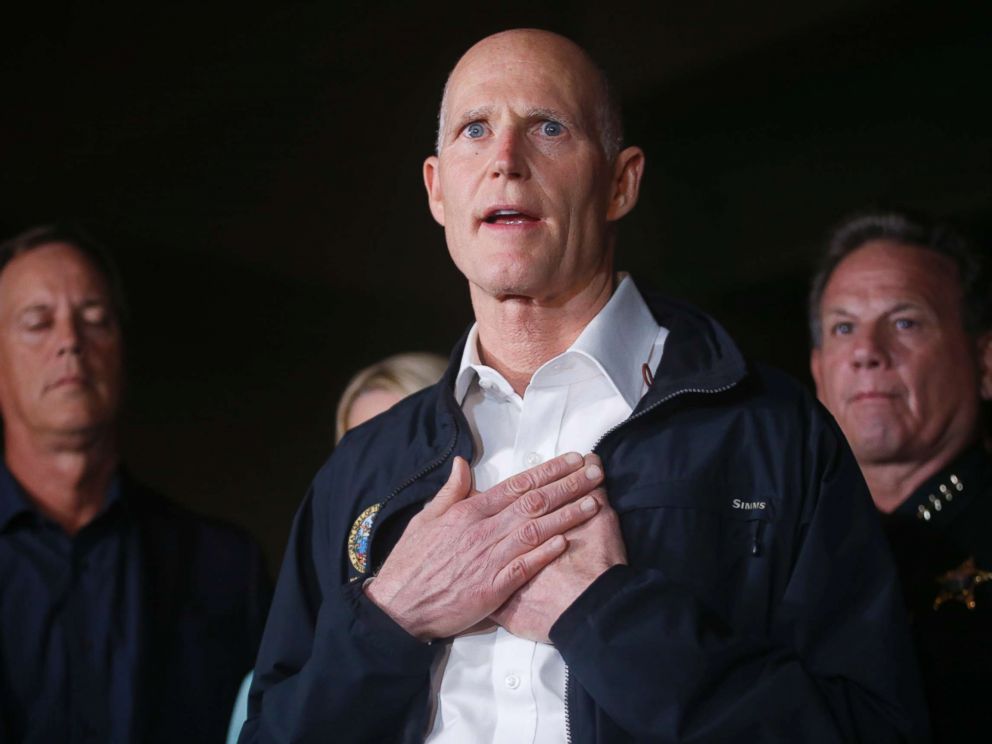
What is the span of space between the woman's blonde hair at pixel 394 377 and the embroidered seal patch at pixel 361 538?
81 cm

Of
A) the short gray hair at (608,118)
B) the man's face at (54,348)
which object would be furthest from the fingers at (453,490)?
the man's face at (54,348)

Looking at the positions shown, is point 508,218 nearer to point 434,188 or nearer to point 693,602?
point 434,188

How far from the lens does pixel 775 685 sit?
42.3 inches

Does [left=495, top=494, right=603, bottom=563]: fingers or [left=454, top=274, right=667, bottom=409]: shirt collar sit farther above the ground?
[left=454, top=274, right=667, bottom=409]: shirt collar

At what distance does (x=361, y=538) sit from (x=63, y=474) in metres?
0.85

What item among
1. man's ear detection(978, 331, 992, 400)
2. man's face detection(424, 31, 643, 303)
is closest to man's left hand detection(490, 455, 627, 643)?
man's face detection(424, 31, 643, 303)

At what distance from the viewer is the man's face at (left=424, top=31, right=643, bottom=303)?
126cm

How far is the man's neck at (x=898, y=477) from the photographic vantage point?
1.82m

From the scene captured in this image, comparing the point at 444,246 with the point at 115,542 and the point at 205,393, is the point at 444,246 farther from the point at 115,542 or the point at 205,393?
the point at 115,542

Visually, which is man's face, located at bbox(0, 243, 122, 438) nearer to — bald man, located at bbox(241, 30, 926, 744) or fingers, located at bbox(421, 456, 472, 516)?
bald man, located at bbox(241, 30, 926, 744)

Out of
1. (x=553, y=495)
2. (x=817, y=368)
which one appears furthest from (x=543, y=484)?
(x=817, y=368)

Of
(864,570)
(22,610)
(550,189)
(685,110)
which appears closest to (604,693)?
(864,570)

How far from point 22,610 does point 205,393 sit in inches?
21.8

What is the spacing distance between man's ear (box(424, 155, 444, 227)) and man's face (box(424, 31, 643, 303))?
52mm
